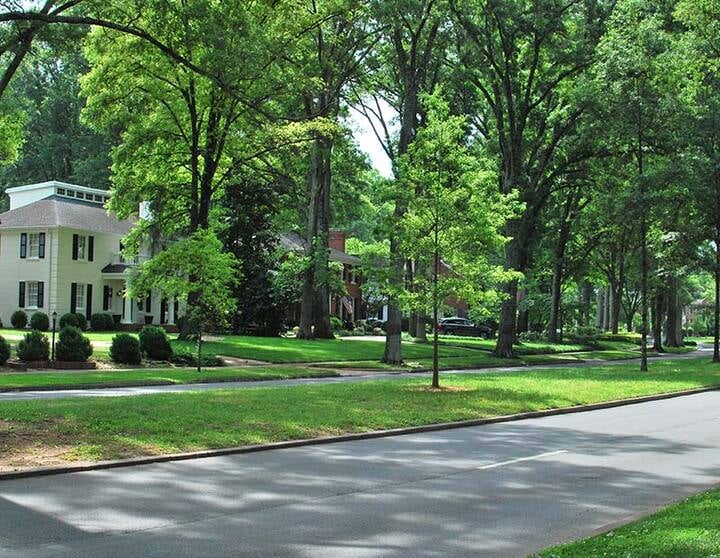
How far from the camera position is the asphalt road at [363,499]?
672cm

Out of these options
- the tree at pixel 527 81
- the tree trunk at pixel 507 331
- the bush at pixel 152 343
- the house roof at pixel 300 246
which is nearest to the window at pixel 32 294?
the bush at pixel 152 343

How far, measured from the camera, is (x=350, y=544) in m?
6.75

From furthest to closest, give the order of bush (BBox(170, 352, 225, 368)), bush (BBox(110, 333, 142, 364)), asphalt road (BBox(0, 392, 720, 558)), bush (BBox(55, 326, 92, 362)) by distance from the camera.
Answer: bush (BBox(170, 352, 225, 368)) < bush (BBox(110, 333, 142, 364)) < bush (BBox(55, 326, 92, 362)) < asphalt road (BBox(0, 392, 720, 558))

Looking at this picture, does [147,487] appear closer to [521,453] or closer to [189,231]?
[521,453]

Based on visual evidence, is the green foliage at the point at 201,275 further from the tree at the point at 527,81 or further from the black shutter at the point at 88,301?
the black shutter at the point at 88,301

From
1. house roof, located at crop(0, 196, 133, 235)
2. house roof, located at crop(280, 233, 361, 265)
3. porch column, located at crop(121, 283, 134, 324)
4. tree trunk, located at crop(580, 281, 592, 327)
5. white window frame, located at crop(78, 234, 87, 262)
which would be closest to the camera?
house roof, located at crop(0, 196, 133, 235)

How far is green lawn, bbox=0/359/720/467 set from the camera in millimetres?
11227

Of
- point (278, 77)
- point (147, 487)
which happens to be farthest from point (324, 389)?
point (147, 487)

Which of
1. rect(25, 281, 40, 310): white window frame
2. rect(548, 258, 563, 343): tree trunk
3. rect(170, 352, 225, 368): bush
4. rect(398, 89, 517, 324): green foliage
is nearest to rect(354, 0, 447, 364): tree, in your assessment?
rect(398, 89, 517, 324): green foliage

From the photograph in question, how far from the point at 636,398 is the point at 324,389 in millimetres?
8318

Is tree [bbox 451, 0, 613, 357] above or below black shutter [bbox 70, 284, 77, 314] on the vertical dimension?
above

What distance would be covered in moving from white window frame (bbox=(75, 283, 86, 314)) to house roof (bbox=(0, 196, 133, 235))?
368 cm

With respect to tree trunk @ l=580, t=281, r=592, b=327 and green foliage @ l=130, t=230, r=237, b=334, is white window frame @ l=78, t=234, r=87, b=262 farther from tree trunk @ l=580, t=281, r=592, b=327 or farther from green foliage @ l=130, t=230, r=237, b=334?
tree trunk @ l=580, t=281, r=592, b=327

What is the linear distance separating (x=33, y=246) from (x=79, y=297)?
13.9 feet
